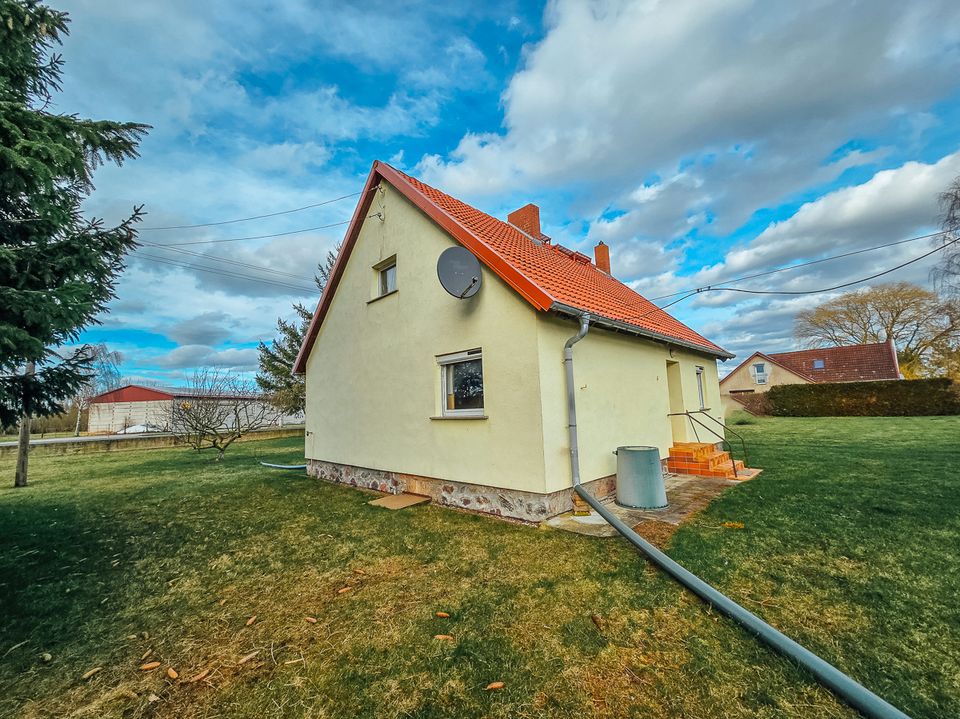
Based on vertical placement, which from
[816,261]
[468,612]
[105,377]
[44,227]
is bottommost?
[468,612]

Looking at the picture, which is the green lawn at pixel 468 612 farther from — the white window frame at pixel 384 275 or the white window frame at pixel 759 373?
the white window frame at pixel 759 373

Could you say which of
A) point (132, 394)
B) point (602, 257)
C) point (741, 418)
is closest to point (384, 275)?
point (602, 257)

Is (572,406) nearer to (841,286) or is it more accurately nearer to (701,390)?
(701,390)

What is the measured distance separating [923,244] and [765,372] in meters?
29.8

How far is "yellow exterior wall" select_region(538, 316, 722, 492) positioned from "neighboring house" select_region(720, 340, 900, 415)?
74.6ft

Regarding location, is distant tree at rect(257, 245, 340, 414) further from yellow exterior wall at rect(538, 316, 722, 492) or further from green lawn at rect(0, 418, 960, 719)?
yellow exterior wall at rect(538, 316, 722, 492)

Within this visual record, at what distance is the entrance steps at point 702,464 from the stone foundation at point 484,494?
288 cm

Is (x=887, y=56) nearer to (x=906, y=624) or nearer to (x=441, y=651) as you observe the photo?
(x=906, y=624)

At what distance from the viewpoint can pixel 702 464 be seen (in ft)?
25.9

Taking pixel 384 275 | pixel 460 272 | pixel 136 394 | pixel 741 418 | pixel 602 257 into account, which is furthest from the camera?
pixel 136 394

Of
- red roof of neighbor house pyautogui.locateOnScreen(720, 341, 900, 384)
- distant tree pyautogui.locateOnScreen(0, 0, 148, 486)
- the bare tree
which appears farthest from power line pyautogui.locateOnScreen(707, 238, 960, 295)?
red roof of neighbor house pyautogui.locateOnScreen(720, 341, 900, 384)

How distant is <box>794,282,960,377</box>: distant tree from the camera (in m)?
26.1

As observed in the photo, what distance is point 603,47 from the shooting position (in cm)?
704

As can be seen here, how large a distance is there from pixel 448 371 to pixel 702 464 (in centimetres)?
583
